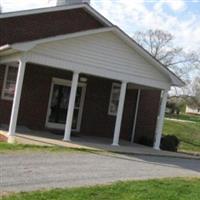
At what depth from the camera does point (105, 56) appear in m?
18.8

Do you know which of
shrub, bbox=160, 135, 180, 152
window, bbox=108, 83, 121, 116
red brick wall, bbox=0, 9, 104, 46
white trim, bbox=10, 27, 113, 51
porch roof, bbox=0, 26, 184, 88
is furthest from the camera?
shrub, bbox=160, 135, 180, 152

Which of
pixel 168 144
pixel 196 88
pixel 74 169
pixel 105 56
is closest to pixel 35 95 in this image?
pixel 105 56

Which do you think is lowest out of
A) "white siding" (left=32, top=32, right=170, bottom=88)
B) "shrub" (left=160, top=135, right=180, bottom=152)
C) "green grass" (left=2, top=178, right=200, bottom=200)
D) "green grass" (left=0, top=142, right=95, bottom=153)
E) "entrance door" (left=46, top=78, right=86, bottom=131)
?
"green grass" (left=2, top=178, right=200, bottom=200)

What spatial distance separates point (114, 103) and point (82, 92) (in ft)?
6.54

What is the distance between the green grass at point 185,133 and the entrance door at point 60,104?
47.2 feet

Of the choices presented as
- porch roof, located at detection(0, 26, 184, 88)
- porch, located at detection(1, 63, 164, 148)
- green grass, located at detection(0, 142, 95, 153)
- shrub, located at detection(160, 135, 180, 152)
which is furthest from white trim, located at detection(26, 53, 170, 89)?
shrub, located at detection(160, 135, 180, 152)

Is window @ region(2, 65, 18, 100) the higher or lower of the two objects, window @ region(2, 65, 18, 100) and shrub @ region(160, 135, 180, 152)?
the higher

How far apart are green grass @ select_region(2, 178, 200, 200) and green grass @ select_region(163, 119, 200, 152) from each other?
2394cm

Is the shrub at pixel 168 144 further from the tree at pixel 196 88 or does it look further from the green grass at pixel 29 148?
the tree at pixel 196 88

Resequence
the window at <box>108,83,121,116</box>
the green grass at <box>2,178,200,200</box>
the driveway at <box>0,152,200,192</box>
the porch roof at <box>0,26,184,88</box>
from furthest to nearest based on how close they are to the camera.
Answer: the window at <box>108,83,121,116</box> → the porch roof at <box>0,26,184,88</box> → the driveway at <box>0,152,200,192</box> → the green grass at <box>2,178,200,200</box>

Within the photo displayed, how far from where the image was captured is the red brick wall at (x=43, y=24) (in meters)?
20.0

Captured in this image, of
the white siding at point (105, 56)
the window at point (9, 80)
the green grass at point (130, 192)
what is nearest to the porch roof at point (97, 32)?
the white siding at point (105, 56)

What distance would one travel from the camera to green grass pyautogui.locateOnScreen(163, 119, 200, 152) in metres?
36.9

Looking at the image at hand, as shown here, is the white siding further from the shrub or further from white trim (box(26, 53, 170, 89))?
the shrub
